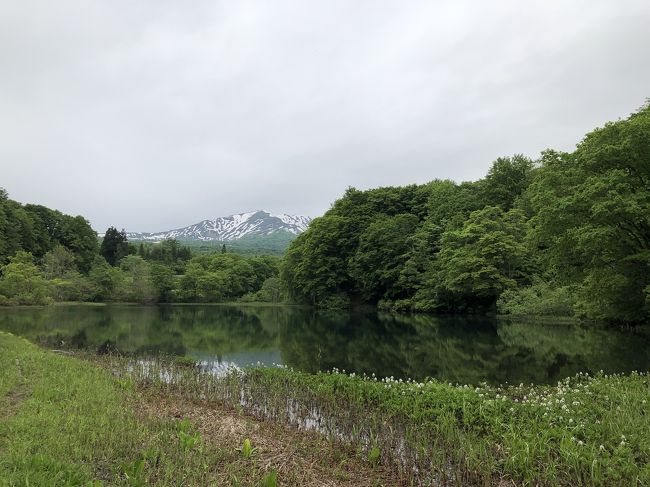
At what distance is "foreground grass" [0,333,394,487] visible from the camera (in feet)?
19.4

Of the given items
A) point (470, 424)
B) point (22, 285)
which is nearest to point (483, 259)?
point (470, 424)

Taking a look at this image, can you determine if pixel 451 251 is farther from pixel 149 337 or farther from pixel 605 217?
pixel 149 337

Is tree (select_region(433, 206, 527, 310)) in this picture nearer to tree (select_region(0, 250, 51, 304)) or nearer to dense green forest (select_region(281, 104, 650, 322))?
dense green forest (select_region(281, 104, 650, 322))

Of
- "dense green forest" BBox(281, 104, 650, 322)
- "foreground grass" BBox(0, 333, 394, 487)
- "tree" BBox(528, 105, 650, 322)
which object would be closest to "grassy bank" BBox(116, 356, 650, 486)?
"foreground grass" BBox(0, 333, 394, 487)

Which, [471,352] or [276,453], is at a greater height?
[276,453]

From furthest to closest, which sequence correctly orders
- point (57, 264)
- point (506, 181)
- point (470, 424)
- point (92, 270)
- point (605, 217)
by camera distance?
point (92, 270), point (57, 264), point (506, 181), point (605, 217), point (470, 424)

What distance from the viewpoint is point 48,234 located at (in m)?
99.4

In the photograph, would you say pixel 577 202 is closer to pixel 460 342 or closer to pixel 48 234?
pixel 460 342

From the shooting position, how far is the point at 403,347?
24.6m

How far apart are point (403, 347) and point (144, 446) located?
1911 cm

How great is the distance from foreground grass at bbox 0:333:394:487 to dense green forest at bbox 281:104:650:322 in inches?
890

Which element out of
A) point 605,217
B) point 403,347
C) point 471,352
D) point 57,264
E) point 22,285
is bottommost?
point 403,347

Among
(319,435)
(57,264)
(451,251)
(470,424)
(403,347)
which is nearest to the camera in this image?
(470,424)

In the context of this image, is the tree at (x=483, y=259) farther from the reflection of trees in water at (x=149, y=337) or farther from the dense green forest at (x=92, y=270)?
the dense green forest at (x=92, y=270)
